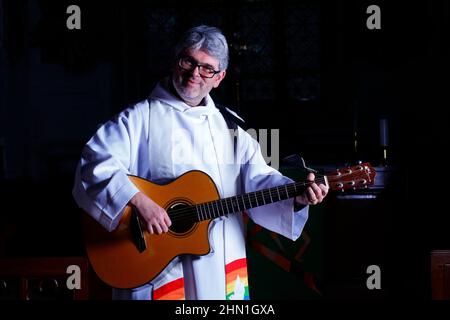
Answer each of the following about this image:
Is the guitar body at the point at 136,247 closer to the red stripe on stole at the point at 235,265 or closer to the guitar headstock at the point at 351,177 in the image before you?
the red stripe on stole at the point at 235,265

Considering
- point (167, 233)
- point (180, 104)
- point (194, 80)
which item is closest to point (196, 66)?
point (194, 80)

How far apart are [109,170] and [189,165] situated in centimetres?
35

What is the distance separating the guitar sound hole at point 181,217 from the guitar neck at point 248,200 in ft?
0.10

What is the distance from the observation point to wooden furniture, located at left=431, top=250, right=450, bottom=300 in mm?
2238

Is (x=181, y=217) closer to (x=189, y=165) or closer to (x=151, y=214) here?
(x=151, y=214)

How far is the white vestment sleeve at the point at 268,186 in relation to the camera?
2.37 metres

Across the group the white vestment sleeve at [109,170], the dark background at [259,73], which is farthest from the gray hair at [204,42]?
the dark background at [259,73]

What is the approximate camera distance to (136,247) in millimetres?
2193

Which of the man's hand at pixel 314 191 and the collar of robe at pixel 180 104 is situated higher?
the collar of robe at pixel 180 104

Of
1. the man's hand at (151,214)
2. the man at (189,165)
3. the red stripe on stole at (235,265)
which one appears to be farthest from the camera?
the red stripe on stole at (235,265)

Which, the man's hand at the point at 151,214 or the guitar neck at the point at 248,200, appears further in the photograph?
the guitar neck at the point at 248,200
